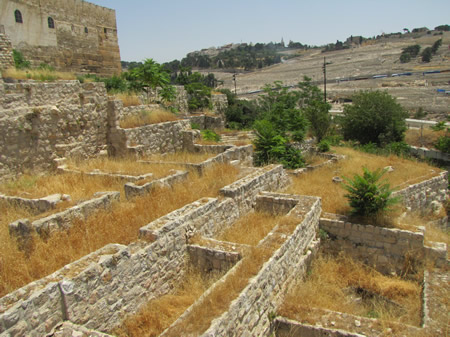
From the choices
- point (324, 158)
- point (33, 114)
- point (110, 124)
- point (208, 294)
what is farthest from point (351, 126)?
point (208, 294)

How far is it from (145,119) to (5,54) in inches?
177

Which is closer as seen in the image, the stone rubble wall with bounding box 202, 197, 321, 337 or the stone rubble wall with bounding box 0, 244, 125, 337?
the stone rubble wall with bounding box 0, 244, 125, 337

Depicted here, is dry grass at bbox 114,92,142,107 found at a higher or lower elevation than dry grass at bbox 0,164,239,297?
higher

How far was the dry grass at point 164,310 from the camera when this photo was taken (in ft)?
13.6

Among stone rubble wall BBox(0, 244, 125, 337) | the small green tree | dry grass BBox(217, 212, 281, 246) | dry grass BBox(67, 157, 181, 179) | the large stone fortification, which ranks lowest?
dry grass BBox(217, 212, 281, 246)

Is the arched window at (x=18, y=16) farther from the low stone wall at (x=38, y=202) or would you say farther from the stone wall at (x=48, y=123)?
the low stone wall at (x=38, y=202)

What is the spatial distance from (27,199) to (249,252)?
4.12 m

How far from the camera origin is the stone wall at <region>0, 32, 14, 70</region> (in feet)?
34.7

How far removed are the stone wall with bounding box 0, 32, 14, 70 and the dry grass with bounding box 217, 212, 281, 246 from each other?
866cm

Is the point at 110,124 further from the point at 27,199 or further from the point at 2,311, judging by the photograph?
the point at 2,311

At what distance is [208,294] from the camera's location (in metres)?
4.22

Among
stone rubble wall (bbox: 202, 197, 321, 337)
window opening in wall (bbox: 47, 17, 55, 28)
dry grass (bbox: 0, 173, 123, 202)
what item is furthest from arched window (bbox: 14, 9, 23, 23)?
stone rubble wall (bbox: 202, 197, 321, 337)

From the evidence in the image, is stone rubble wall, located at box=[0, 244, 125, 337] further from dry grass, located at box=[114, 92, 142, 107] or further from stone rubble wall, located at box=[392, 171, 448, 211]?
stone rubble wall, located at box=[392, 171, 448, 211]

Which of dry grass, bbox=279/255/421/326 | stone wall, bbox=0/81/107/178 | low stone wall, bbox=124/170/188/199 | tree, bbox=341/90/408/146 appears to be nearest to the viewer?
dry grass, bbox=279/255/421/326
